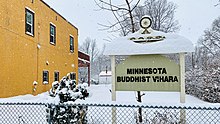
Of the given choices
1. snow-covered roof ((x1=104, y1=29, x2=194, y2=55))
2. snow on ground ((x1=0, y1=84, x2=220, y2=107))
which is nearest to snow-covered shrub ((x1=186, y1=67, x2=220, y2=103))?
snow on ground ((x1=0, y1=84, x2=220, y2=107))

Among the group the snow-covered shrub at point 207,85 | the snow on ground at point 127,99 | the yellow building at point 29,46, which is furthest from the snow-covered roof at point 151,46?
the snow-covered shrub at point 207,85

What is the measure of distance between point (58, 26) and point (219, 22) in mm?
38878

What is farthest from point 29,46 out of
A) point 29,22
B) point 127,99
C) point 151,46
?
point 151,46

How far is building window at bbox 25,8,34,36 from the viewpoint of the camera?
14.0m

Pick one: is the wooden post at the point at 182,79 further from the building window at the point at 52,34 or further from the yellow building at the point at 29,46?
the building window at the point at 52,34

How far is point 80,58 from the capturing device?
2684 centimetres

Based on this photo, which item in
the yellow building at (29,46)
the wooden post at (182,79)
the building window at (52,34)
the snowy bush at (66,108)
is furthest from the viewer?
the building window at (52,34)

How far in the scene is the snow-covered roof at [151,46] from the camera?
5.71 m

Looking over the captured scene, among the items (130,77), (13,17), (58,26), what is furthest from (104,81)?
(130,77)

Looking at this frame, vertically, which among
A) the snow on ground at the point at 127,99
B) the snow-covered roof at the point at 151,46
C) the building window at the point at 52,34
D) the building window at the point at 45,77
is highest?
the building window at the point at 52,34

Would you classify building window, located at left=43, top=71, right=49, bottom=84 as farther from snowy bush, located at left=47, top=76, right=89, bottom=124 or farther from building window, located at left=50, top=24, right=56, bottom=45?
snowy bush, located at left=47, top=76, right=89, bottom=124

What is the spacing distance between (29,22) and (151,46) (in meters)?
10.7

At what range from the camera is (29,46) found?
46.7ft

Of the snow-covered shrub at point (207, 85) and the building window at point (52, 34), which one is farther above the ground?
the building window at point (52, 34)
